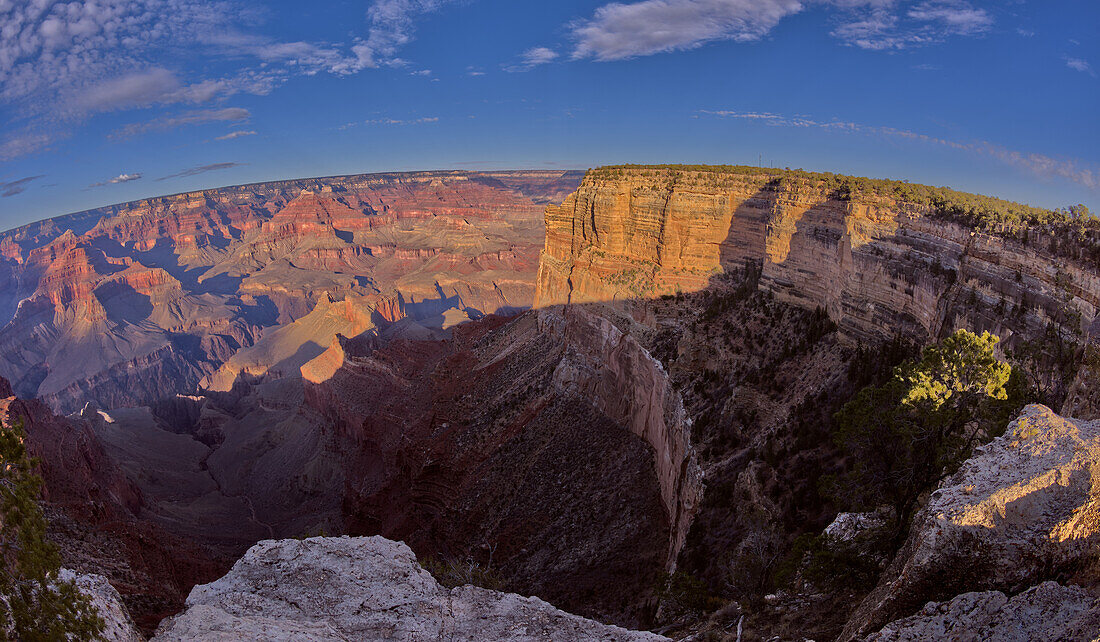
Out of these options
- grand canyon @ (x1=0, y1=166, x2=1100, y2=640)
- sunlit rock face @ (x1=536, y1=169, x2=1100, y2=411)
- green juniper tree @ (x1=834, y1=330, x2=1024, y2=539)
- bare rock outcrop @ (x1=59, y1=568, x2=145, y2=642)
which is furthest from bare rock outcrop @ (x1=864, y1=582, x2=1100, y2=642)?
bare rock outcrop @ (x1=59, y1=568, x2=145, y2=642)

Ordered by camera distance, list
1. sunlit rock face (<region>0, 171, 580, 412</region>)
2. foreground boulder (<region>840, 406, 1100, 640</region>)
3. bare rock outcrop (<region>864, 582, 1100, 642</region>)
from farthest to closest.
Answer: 1. sunlit rock face (<region>0, 171, 580, 412</region>)
2. foreground boulder (<region>840, 406, 1100, 640</region>)
3. bare rock outcrop (<region>864, 582, 1100, 642</region>)

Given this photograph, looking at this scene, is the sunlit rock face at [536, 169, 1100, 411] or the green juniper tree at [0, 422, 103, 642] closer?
the green juniper tree at [0, 422, 103, 642]

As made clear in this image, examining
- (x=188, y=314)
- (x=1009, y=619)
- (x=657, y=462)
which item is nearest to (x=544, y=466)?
(x=657, y=462)

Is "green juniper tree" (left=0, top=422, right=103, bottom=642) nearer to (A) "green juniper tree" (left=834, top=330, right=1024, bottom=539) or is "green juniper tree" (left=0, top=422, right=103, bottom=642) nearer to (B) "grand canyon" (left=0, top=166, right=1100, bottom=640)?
(B) "grand canyon" (left=0, top=166, right=1100, bottom=640)

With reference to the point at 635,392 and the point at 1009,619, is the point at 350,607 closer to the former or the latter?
the point at 1009,619

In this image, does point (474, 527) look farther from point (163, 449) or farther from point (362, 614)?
point (163, 449)

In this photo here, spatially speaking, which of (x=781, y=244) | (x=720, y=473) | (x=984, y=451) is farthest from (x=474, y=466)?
(x=984, y=451)
